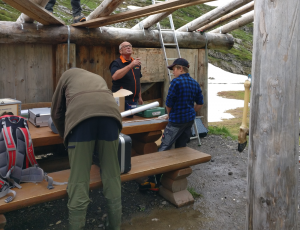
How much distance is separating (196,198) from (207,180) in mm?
783

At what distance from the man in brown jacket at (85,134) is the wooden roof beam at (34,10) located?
1517mm

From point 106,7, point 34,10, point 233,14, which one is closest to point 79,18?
point 106,7

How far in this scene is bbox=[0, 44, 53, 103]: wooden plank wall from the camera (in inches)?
214

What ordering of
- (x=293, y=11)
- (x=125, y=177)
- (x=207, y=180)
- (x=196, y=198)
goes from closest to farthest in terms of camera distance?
(x=293, y=11) → (x=125, y=177) → (x=196, y=198) → (x=207, y=180)

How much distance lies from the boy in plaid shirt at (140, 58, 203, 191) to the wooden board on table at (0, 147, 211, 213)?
0.28 metres

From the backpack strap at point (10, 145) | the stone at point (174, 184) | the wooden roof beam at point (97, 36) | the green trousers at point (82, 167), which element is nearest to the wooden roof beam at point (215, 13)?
the wooden roof beam at point (97, 36)

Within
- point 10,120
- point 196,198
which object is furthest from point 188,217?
point 10,120

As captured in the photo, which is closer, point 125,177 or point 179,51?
point 125,177

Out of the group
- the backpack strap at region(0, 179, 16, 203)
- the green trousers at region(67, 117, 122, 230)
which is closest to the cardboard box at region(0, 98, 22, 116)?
the backpack strap at region(0, 179, 16, 203)

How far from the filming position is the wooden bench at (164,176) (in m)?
3.20

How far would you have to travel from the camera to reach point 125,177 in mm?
3689

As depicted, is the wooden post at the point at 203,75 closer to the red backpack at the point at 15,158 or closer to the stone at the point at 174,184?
the stone at the point at 174,184

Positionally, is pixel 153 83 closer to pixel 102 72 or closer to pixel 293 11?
pixel 102 72

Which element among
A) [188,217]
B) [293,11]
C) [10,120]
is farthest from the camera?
[188,217]
